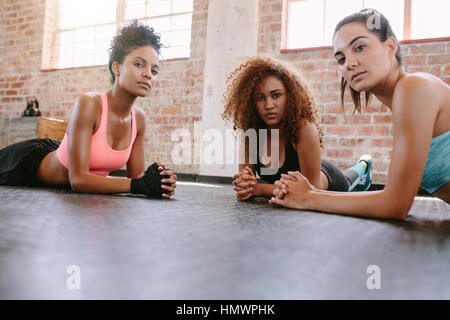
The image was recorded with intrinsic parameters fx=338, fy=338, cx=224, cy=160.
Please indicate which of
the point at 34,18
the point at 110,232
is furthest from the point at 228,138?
the point at 34,18

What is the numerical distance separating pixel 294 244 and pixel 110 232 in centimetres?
42

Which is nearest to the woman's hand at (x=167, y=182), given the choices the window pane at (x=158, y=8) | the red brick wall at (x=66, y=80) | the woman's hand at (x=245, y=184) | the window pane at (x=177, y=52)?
the woman's hand at (x=245, y=184)

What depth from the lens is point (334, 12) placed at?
3.76 meters


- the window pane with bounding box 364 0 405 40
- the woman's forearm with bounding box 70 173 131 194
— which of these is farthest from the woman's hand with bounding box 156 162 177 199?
the window pane with bounding box 364 0 405 40

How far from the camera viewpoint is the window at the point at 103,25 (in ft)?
15.1

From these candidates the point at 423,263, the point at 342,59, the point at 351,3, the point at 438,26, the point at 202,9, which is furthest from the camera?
the point at 202,9

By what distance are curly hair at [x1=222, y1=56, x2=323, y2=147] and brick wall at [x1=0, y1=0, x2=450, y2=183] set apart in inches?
68.2

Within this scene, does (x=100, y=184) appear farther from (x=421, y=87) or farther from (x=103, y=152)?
(x=421, y=87)

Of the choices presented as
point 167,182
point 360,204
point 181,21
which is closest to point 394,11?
point 181,21

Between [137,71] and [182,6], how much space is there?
10.7ft

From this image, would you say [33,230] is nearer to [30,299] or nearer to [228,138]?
[30,299]

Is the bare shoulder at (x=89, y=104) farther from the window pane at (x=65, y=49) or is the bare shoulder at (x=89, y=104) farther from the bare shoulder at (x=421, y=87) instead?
the window pane at (x=65, y=49)

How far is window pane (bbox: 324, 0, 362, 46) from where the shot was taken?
3.70 metres

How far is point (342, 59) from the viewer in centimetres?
134
